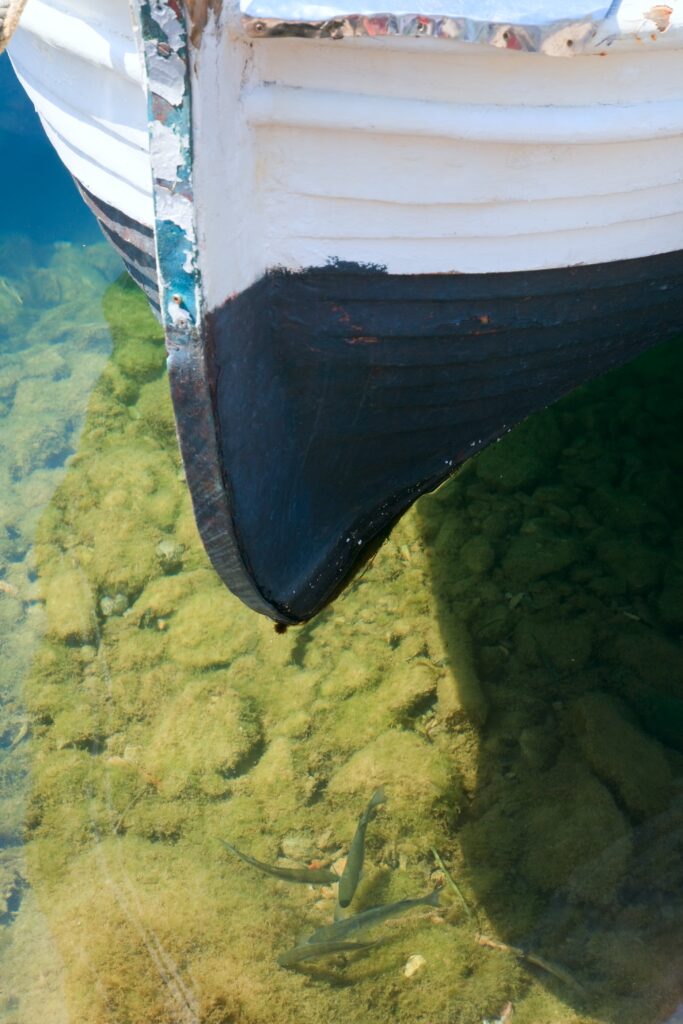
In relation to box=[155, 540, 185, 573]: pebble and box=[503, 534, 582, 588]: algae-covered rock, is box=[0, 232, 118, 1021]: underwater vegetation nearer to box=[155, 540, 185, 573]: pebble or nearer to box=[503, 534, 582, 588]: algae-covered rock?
box=[155, 540, 185, 573]: pebble

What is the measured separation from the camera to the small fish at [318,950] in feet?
7.77

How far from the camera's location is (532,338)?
7.50 ft

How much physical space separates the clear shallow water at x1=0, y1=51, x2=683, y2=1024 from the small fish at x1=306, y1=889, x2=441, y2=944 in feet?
0.12

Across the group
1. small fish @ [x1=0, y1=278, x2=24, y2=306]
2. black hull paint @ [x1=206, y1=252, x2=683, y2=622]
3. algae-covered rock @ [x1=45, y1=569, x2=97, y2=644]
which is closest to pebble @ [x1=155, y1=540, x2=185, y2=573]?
algae-covered rock @ [x1=45, y1=569, x2=97, y2=644]

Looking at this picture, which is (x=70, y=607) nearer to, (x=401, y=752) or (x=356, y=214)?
(x=401, y=752)

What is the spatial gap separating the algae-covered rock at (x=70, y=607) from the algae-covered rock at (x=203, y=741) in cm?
50

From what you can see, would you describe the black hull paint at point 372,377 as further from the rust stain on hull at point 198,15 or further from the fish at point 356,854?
the fish at point 356,854

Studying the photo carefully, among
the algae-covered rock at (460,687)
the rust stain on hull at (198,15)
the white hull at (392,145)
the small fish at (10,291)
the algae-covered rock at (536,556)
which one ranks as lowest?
the algae-covered rock at (460,687)

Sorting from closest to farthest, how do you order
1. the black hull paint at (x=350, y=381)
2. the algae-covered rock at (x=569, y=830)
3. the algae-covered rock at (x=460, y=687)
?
1. the black hull paint at (x=350, y=381)
2. the algae-covered rock at (x=569, y=830)
3. the algae-covered rock at (x=460, y=687)

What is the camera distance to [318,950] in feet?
7.79

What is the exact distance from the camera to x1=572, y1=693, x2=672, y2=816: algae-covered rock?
2.52m

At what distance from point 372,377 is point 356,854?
4.53ft

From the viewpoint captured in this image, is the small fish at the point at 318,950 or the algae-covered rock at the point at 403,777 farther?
the algae-covered rock at the point at 403,777

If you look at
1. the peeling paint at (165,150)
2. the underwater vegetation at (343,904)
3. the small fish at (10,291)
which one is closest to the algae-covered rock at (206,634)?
the underwater vegetation at (343,904)
